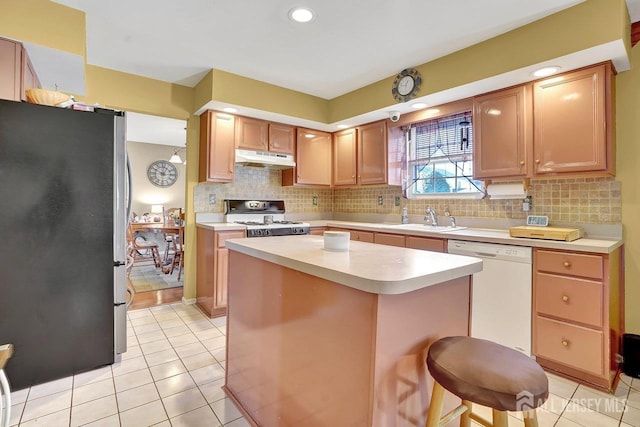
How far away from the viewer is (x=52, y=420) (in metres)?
1.66

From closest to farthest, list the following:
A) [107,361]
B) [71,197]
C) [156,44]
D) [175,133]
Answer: [71,197] < [107,361] < [156,44] < [175,133]

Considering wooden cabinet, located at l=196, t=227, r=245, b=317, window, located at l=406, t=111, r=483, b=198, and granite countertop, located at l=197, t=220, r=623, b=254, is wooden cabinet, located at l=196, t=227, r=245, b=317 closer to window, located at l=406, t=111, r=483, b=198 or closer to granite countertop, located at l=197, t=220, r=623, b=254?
granite countertop, located at l=197, t=220, r=623, b=254

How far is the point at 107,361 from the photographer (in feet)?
7.13

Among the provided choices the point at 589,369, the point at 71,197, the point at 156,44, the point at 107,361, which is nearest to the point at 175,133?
the point at 156,44

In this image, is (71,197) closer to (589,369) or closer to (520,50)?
(520,50)

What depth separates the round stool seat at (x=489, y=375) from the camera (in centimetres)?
89

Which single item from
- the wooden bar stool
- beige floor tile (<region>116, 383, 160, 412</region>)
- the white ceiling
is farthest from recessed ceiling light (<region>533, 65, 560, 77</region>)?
beige floor tile (<region>116, 383, 160, 412</region>)

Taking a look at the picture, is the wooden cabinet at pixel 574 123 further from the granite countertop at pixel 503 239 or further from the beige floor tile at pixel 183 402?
the beige floor tile at pixel 183 402

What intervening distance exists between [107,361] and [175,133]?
499cm

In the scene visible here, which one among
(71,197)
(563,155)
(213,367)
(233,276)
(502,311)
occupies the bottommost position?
(213,367)

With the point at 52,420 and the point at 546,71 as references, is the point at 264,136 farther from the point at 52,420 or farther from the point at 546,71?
the point at 52,420

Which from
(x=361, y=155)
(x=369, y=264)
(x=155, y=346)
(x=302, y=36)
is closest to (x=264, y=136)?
(x=361, y=155)

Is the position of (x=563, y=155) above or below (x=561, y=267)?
above

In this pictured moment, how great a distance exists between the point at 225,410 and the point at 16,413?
1121mm
